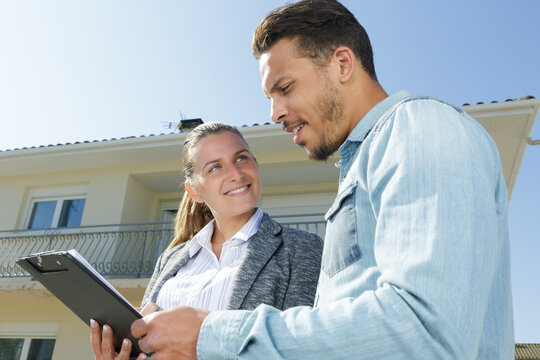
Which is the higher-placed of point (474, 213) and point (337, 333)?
point (474, 213)

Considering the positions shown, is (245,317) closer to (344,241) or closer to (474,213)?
(344,241)

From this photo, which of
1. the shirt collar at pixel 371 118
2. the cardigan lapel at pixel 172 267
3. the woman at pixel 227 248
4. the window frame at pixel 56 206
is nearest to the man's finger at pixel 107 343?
the woman at pixel 227 248

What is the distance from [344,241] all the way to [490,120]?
7640 millimetres

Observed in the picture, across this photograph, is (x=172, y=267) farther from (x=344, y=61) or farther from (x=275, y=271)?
(x=344, y=61)

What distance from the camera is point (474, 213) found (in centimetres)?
84

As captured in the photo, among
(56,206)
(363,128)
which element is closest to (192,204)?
(363,128)

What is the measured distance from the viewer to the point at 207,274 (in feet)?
7.37

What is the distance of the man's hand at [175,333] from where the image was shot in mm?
995

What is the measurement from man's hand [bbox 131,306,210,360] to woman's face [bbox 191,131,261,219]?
54.2 inches

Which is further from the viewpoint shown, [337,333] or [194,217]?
[194,217]

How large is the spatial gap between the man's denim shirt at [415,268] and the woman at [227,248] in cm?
94

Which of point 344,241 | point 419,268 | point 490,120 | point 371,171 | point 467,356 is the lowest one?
point 467,356

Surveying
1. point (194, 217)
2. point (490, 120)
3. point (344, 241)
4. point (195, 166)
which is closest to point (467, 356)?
point (344, 241)

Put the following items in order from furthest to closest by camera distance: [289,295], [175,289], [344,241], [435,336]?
[175,289]
[289,295]
[344,241]
[435,336]
